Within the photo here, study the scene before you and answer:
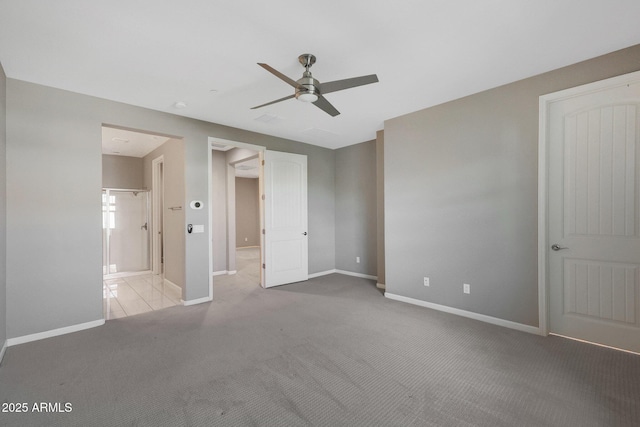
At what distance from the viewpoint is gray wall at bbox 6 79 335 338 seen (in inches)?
109

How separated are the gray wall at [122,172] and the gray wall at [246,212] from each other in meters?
4.07

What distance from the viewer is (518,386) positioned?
6.63ft

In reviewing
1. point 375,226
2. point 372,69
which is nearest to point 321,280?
point 375,226

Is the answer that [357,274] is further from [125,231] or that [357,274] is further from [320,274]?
[125,231]

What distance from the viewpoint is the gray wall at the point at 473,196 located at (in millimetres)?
2885

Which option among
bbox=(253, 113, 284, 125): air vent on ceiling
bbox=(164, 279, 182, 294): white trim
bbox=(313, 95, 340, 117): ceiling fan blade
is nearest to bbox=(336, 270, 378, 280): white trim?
bbox=(164, 279, 182, 294): white trim

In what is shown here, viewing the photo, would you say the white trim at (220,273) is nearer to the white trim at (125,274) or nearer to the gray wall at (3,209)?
the white trim at (125,274)

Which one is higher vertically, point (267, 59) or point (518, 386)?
point (267, 59)

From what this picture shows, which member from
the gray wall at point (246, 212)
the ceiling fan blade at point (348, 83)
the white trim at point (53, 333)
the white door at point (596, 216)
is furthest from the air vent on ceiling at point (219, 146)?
the gray wall at point (246, 212)

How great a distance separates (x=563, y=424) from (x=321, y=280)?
3.91m

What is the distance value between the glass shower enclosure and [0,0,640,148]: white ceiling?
3.44 m

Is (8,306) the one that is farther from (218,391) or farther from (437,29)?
(437,29)

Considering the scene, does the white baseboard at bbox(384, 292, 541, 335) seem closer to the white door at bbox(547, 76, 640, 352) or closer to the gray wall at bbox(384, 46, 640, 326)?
the gray wall at bbox(384, 46, 640, 326)

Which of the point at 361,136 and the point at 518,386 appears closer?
the point at 518,386
